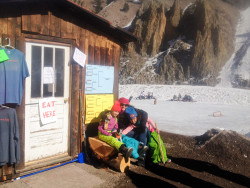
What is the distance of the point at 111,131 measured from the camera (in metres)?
4.98

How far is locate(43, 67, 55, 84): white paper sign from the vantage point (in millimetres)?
4396

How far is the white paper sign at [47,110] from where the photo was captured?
431 centimetres

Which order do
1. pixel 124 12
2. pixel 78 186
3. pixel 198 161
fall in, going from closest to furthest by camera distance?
1. pixel 78 186
2. pixel 198 161
3. pixel 124 12

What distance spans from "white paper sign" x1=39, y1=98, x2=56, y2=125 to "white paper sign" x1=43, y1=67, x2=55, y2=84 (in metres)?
0.37

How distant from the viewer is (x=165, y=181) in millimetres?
4410

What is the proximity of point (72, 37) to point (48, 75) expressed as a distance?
991 mm

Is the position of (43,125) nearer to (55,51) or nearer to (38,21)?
(55,51)

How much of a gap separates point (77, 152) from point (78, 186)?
3.68 feet

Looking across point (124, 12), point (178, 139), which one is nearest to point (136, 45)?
point (124, 12)

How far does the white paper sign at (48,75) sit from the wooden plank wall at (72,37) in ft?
1.43

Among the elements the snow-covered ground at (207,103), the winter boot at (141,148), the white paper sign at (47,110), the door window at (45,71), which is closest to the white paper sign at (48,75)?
the door window at (45,71)

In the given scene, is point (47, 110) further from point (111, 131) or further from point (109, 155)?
point (109, 155)

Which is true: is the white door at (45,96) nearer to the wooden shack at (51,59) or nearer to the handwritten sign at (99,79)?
the wooden shack at (51,59)

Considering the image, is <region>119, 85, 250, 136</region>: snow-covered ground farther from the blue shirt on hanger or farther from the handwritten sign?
the blue shirt on hanger
